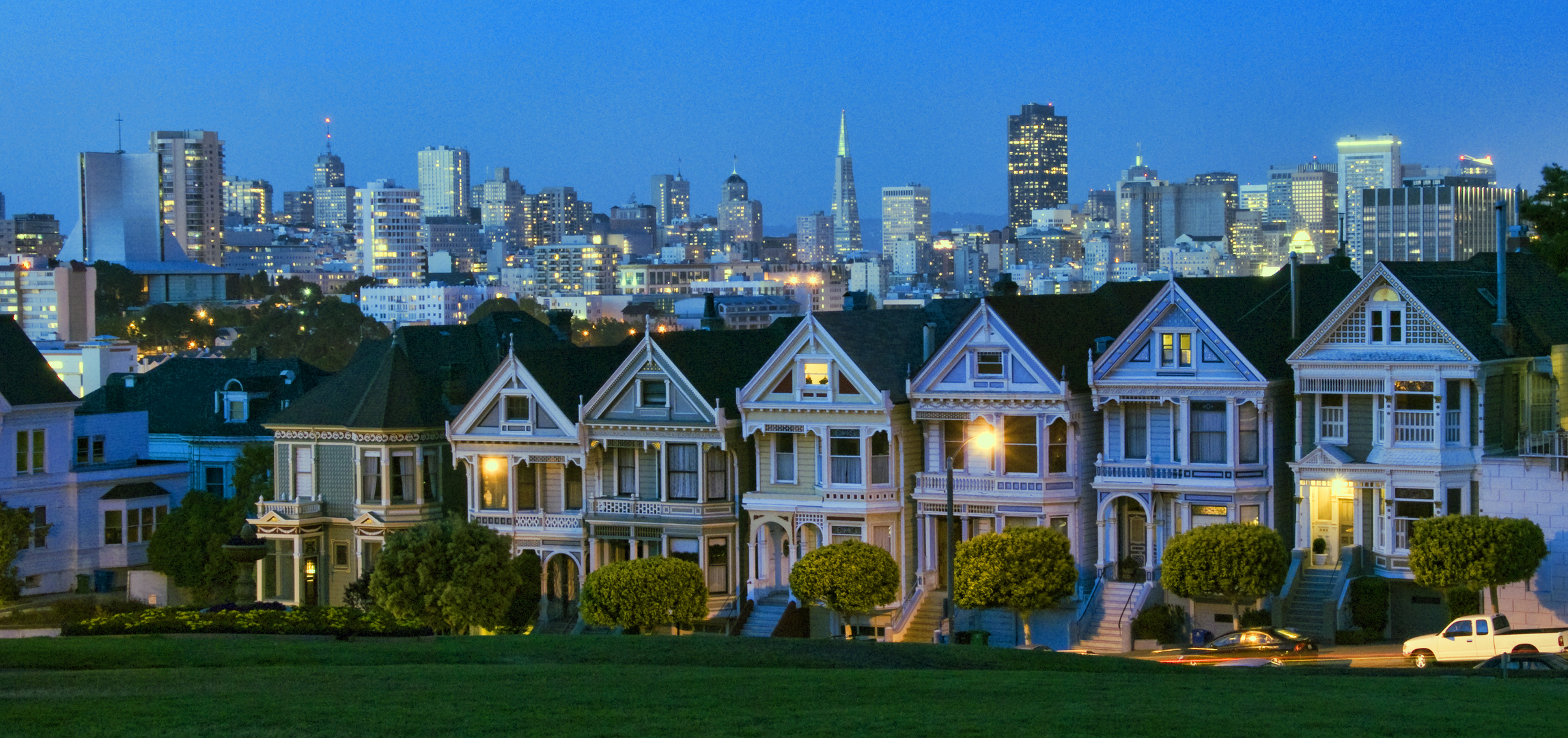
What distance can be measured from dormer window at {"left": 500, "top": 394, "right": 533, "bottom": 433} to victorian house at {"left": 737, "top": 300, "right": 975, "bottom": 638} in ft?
20.5

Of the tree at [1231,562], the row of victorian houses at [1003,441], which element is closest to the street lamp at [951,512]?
the row of victorian houses at [1003,441]

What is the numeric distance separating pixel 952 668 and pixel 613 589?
1675 centimetres

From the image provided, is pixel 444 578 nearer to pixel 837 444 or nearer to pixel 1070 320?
pixel 837 444

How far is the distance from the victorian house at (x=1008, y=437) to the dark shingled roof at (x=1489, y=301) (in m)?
7.35

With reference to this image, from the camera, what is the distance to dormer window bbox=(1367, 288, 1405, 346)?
45.9 m

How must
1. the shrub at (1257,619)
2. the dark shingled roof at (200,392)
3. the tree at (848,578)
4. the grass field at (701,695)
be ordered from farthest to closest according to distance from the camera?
the dark shingled roof at (200,392), the tree at (848,578), the shrub at (1257,619), the grass field at (701,695)

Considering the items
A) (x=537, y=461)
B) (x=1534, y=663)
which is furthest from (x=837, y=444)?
(x=1534, y=663)

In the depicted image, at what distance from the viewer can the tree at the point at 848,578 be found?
4941cm

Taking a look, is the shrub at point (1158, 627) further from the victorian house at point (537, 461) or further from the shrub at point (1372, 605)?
the victorian house at point (537, 461)

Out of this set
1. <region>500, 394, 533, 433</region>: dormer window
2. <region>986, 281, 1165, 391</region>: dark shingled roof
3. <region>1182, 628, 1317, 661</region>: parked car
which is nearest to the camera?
<region>1182, 628, 1317, 661</region>: parked car

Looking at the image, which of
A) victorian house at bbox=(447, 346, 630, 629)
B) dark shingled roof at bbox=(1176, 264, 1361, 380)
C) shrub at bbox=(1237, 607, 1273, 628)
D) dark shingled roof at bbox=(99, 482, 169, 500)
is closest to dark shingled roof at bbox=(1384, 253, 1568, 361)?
dark shingled roof at bbox=(1176, 264, 1361, 380)

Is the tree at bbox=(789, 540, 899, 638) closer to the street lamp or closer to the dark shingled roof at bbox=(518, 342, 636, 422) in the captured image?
the street lamp

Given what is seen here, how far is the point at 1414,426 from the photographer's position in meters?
46.0

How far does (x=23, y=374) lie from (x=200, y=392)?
697 cm
